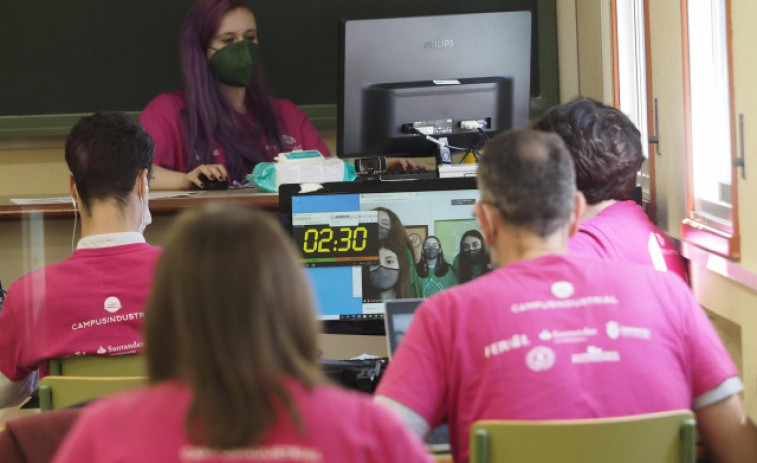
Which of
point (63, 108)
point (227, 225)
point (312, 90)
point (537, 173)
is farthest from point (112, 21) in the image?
point (227, 225)

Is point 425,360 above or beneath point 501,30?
beneath

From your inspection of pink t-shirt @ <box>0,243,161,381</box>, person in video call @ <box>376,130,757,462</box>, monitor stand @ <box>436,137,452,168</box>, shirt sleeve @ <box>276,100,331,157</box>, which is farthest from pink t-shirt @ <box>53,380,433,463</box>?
shirt sleeve @ <box>276,100,331,157</box>

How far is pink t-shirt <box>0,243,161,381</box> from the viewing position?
225cm

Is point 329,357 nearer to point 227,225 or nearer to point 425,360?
point 425,360

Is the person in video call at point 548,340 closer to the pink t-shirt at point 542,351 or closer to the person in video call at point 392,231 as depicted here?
the pink t-shirt at point 542,351

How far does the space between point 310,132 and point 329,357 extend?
1.69 meters

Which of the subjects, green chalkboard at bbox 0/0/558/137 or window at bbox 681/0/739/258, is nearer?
window at bbox 681/0/739/258

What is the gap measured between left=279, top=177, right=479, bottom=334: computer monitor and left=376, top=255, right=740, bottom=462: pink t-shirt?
2.45 feet

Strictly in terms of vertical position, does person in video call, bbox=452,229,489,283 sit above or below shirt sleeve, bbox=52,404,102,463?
above

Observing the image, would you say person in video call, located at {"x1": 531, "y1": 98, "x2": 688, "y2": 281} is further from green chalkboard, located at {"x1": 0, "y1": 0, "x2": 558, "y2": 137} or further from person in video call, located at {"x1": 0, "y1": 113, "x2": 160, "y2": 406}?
green chalkboard, located at {"x1": 0, "y1": 0, "x2": 558, "y2": 137}

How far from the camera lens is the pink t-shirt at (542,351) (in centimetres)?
159

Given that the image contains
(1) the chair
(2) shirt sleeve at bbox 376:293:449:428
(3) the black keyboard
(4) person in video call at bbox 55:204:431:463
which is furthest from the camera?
(3) the black keyboard

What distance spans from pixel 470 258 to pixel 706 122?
28.8 inches

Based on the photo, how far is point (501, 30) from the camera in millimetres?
3309
